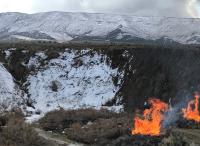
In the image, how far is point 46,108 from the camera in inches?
1967

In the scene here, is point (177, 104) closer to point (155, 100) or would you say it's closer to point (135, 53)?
point (155, 100)

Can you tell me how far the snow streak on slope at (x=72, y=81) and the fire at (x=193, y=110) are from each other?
48.8 ft

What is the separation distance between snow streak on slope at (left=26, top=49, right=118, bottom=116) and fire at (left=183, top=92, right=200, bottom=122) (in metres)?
14.9

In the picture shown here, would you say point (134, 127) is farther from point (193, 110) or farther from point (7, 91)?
point (7, 91)

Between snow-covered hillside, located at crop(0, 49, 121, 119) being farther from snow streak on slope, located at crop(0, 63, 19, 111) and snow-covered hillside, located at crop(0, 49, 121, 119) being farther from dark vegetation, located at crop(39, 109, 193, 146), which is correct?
dark vegetation, located at crop(39, 109, 193, 146)

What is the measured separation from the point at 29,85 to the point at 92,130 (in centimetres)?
2591

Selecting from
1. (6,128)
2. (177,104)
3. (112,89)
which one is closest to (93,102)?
(112,89)

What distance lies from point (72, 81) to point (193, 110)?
23.2m

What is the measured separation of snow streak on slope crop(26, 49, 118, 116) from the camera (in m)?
51.7

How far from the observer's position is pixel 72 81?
185 feet

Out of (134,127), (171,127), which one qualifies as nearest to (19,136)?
(134,127)

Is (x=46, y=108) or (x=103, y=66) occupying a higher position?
(x=103, y=66)

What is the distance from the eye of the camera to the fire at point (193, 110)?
34569mm

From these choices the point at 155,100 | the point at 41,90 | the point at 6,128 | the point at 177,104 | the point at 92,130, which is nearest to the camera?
the point at 6,128
